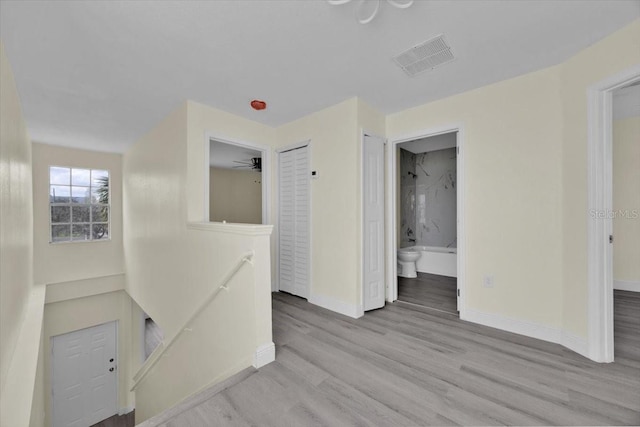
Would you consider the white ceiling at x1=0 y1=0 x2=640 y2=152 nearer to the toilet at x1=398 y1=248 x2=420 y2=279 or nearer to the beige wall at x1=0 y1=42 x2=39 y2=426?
the beige wall at x1=0 y1=42 x2=39 y2=426

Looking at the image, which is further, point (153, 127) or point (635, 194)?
point (153, 127)

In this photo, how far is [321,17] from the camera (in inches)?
Answer: 67.9

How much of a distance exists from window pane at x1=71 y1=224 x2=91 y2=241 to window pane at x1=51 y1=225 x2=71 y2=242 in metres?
0.07

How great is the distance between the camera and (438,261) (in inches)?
188

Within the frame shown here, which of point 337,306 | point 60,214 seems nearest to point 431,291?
point 337,306

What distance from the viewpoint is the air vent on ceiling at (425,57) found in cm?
201

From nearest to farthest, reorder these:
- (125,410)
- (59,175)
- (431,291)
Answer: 1. (431,291)
2. (59,175)
3. (125,410)

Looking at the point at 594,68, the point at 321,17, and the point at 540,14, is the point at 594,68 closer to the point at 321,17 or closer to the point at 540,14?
the point at 540,14

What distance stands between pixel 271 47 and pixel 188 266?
2.47 metres

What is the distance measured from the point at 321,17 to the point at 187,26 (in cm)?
92

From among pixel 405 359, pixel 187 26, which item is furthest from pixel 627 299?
pixel 187 26

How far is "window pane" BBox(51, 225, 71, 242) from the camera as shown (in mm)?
5152

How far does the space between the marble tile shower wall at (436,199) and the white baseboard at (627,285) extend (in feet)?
7.18

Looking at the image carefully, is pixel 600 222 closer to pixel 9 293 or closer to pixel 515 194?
pixel 515 194
